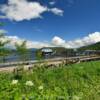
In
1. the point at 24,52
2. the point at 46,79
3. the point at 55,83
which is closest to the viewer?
the point at 55,83

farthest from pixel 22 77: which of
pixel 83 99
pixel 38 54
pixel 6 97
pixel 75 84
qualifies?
pixel 6 97

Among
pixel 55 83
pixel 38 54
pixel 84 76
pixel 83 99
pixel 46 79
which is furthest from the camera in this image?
pixel 38 54

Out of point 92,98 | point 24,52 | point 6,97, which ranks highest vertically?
point 24,52

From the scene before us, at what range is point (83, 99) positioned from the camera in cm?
1081

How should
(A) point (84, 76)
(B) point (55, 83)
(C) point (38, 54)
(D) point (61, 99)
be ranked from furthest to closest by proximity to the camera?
(C) point (38, 54), (A) point (84, 76), (B) point (55, 83), (D) point (61, 99)

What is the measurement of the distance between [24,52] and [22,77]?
5030mm

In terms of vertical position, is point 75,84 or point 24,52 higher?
point 24,52

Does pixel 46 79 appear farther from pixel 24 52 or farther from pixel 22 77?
pixel 24 52

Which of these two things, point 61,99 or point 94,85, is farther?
point 94,85

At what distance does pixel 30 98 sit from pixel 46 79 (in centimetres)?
808

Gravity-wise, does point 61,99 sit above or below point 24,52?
below

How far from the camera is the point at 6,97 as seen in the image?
7137 millimetres

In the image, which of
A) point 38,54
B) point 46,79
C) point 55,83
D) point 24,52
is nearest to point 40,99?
point 55,83

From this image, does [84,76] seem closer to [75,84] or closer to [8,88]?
[75,84]
